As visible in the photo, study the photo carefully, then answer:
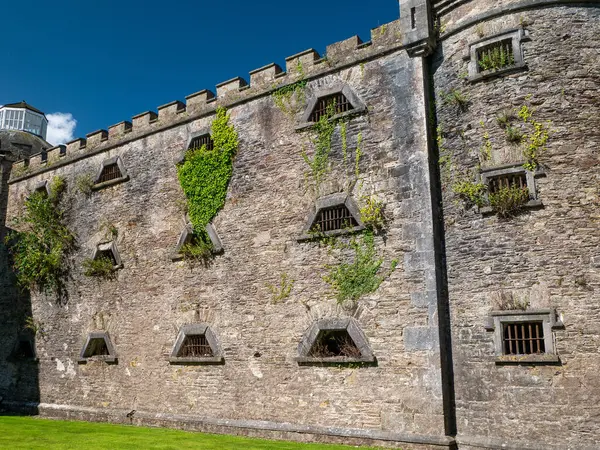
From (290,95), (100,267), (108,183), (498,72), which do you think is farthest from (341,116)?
(100,267)

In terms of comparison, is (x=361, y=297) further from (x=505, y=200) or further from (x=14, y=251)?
(x=14, y=251)

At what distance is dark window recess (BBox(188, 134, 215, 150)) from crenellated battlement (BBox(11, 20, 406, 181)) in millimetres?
677

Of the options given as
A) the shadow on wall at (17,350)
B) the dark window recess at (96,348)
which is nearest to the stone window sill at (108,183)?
the shadow on wall at (17,350)

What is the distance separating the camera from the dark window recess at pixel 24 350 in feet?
64.5

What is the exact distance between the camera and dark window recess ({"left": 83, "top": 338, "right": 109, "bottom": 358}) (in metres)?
17.6

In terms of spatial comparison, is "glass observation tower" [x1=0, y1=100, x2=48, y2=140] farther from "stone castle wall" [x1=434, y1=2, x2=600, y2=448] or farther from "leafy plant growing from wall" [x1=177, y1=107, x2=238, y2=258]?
"stone castle wall" [x1=434, y1=2, x2=600, y2=448]

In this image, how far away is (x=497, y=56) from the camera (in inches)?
477

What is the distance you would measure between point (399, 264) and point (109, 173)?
1138 centimetres

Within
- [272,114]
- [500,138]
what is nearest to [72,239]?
[272,114]

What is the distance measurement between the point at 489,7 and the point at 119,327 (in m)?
13.4

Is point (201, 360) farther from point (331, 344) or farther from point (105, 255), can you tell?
point (105, 255)

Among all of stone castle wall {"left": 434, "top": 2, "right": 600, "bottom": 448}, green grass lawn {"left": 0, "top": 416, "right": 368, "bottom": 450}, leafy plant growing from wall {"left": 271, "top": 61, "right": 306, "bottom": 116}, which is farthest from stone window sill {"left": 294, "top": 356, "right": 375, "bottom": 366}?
leafy plant growing from wall {"left": 271, "top": 61, "right": 306, "bottom": 116}

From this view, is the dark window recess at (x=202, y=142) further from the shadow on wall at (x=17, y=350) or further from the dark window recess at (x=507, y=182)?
the shadow on wall at (x=17, y=350)

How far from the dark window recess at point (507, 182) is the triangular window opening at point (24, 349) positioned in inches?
645
